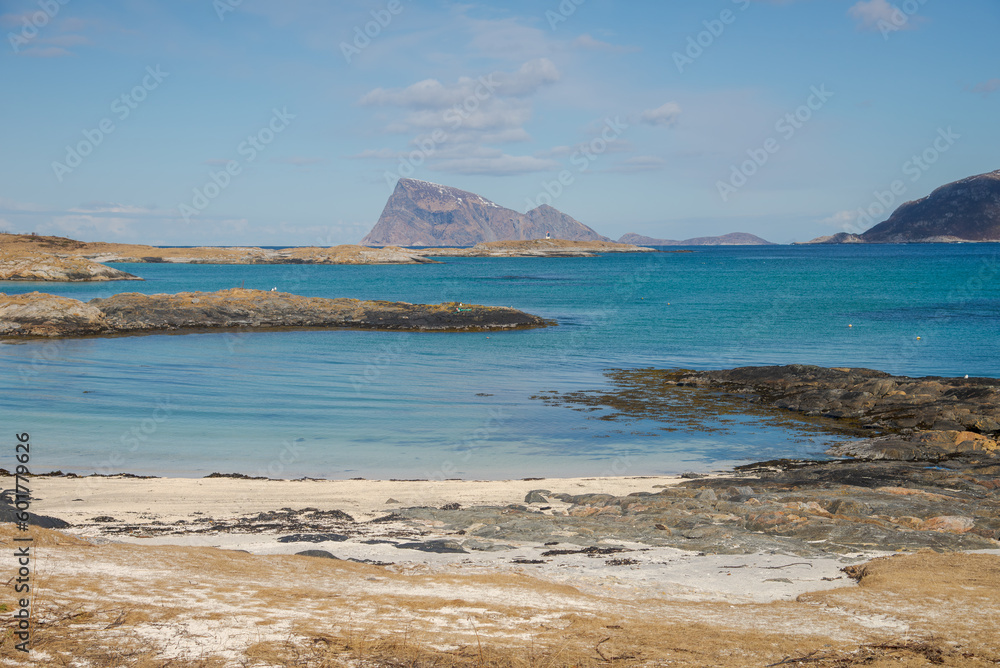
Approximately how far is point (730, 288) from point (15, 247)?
122705 millimetres

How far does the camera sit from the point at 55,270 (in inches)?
3969

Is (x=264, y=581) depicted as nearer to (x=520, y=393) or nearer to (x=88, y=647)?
(x=88, y=647)

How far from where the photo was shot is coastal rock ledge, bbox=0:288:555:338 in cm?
4347

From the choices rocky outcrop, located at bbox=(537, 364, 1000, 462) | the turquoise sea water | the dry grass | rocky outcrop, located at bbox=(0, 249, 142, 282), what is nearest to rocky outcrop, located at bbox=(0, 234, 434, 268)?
rocky outcrop, located at bbox=(0, 249, 142, 282)

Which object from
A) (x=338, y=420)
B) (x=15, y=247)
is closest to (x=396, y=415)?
(x=338, y=420)

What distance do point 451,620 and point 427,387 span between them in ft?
67.1

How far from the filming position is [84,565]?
8.55m

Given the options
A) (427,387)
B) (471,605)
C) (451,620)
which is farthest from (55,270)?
(451,620)

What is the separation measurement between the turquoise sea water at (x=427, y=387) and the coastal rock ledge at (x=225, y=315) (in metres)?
3.19

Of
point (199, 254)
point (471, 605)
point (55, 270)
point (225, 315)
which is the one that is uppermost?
point (199, 254)

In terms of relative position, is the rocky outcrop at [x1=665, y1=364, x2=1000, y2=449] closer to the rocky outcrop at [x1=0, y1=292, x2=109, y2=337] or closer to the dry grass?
the dry grass

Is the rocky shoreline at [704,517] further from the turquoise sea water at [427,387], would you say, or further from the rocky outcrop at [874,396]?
the turquoise sea water at [427,387]

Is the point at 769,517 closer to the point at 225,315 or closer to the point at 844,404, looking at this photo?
the point at 844,404

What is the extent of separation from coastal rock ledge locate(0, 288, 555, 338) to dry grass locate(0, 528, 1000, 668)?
39.7m
